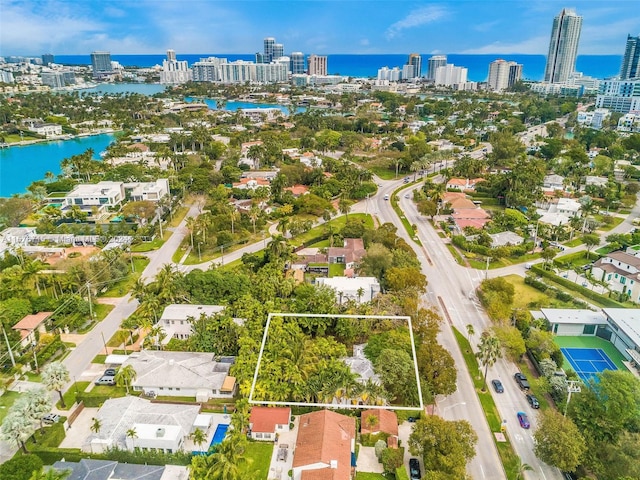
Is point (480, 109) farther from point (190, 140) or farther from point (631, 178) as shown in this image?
point (190, 140)

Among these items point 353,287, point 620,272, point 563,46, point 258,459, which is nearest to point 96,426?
point 258,459

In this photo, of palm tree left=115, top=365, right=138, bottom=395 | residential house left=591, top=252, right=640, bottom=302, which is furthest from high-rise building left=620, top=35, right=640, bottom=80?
palm tree left=115, top=365, right=138, bottom=395

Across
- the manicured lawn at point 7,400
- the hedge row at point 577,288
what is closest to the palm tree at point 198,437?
the manicured lawn at point 7,400

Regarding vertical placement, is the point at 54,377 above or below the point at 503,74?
below

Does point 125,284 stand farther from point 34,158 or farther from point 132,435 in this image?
point 34,158

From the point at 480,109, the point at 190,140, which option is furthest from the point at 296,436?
the point at 480,109

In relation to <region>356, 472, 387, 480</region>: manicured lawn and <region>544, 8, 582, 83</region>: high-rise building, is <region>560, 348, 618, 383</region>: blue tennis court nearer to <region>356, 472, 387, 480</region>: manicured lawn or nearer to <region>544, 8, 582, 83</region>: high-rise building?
<region>356, 472, 387, 480</region>: manicured lawn
